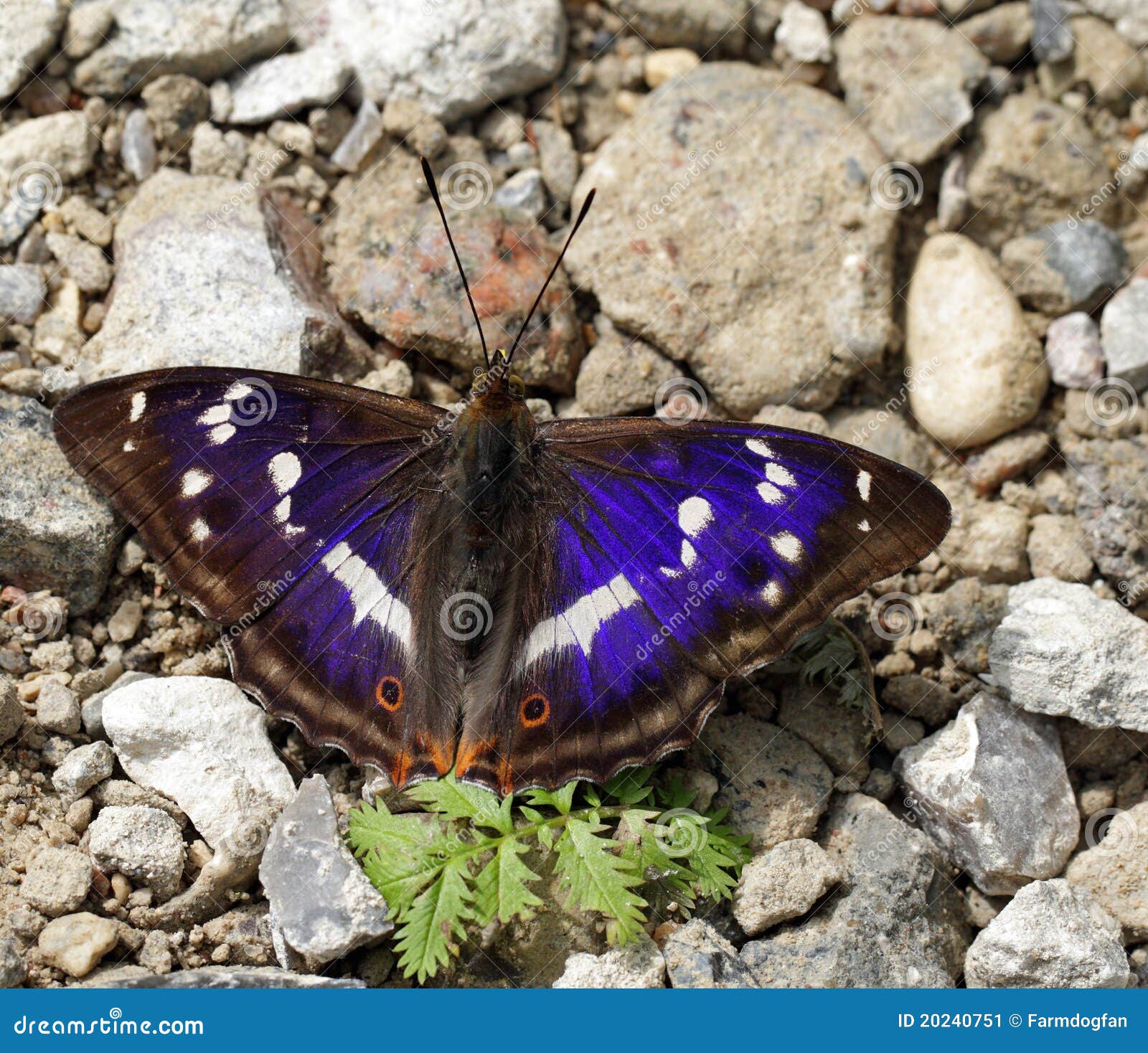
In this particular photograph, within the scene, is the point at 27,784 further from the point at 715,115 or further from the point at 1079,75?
the point at 1079,75

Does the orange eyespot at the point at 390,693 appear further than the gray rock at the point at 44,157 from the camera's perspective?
No

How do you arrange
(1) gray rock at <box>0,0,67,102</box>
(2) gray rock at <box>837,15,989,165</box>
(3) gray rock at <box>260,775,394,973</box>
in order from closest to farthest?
(3) gray rock at <box>260,775,394,973</box> < (1) gray rock at <box>0,0,67,102</box> < (2) gray rock at <box>837,15,989,165</box>

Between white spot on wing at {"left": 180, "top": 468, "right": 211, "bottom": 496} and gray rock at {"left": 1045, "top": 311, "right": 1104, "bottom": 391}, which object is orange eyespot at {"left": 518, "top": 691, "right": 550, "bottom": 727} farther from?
gray rock at {"left": 1045, "top": 311, "right": 1104, "bottom": 391}

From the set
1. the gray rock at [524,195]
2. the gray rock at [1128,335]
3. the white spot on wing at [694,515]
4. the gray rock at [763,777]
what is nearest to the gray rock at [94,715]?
the white spot on wing at [694,515]

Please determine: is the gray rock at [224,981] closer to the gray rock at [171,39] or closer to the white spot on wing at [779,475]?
the white spot on wing at [779,475]

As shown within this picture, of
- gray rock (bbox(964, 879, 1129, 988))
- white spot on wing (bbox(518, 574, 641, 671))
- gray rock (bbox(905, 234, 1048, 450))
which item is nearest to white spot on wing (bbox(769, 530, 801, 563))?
white spot on wing (bbox(518, 574, 641, 671))

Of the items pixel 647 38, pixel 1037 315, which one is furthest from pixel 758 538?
pixel 647 38

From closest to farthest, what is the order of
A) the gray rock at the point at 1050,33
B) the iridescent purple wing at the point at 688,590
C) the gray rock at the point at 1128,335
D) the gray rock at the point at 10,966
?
the gray rock at the point at 10,966 → the iridescent purple wing at the point at 688,590 → the gray rock at the point at 1128,335 → the gray rock at the point at 1050,33
